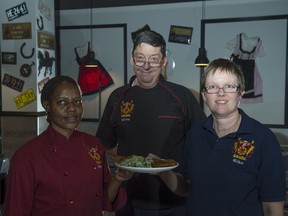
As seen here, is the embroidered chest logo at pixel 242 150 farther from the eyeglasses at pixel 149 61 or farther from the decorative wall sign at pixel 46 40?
the decorative wall sign at pixel 46 40

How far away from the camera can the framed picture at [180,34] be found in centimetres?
504

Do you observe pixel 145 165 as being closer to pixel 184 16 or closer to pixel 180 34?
pixel 180 34

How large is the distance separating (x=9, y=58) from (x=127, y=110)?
338cm

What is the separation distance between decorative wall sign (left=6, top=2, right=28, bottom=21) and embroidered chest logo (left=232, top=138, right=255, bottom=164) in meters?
4.11

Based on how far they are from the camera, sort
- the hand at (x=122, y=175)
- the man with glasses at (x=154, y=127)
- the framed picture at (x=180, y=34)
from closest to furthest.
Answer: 1. the hand at (x=122, y=175)
2. the man with glasses at (x=154, y=127)
3. the framed picture at (x=180, y=34)

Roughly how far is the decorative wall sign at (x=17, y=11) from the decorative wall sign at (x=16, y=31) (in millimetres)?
105

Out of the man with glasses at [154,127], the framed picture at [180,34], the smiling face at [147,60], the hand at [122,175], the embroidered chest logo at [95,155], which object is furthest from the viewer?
the framed picture at [180,34]

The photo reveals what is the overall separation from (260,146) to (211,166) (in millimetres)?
212

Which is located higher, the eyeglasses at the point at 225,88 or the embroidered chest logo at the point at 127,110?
the eyeglasses at the point at 225,88

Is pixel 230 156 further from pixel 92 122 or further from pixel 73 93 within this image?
pixel 92 122

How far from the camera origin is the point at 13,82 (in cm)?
493

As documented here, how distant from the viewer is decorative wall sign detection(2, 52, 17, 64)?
4895mm

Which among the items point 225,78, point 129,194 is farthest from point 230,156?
point 129,194

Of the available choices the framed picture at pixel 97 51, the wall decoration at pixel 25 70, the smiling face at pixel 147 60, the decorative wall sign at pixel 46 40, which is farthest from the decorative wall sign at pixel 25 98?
the smiling face at pixel 147 60
